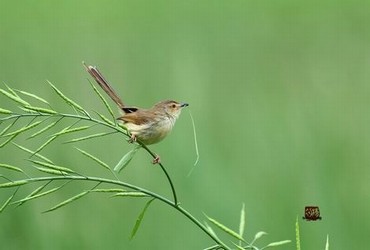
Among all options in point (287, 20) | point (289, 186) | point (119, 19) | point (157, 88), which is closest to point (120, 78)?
point (157, 88)

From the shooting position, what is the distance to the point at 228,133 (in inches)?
196

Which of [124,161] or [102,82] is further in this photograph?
[102,82]

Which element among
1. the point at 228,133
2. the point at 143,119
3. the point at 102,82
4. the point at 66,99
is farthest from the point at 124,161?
the point at 228,133

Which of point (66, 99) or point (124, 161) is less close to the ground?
point (66, 99)

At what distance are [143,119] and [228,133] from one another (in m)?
2.10

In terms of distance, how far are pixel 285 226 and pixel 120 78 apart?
3136 millimetres

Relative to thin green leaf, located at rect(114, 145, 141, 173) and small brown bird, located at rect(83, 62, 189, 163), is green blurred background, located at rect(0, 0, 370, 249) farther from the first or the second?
thin green leaf, located at rect(114, 145, 141, 173)

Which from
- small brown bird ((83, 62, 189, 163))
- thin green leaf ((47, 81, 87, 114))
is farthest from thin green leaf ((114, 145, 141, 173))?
small brown bird ((83, 62, 189, 163))

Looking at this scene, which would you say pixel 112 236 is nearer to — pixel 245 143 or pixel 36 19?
pixel 245 143

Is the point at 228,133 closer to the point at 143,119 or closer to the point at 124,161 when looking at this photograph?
the point at 143,119

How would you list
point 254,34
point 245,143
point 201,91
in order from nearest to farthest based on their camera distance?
point 245,143
point 201,91
point 254,34

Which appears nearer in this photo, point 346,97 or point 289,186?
point 289,186

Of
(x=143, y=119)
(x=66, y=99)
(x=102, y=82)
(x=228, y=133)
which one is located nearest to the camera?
(x=66, y=99)

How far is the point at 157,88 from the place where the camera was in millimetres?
6602
